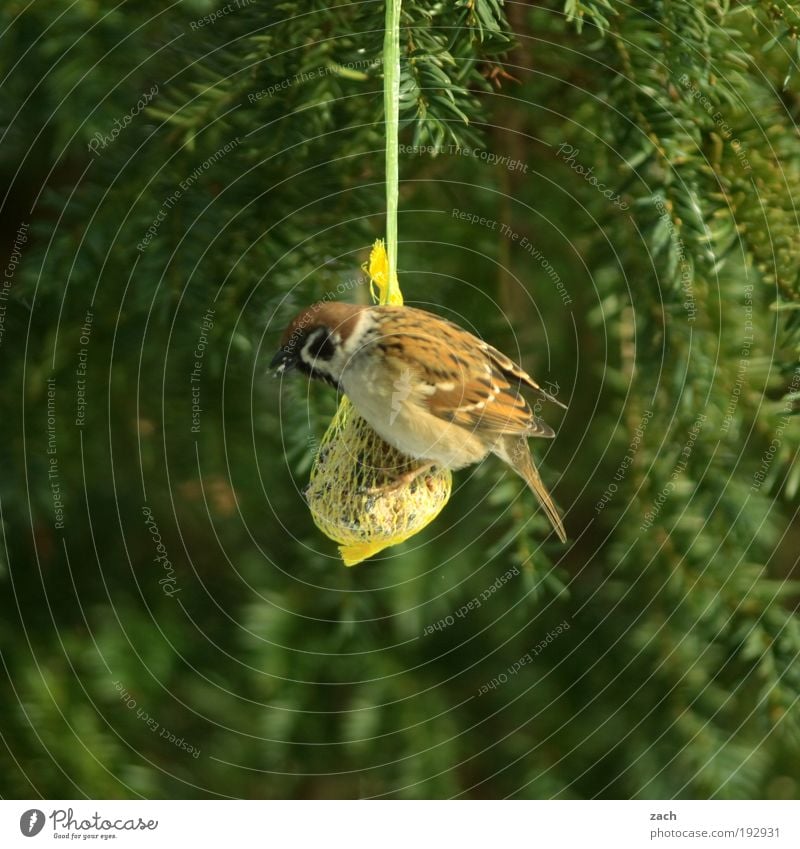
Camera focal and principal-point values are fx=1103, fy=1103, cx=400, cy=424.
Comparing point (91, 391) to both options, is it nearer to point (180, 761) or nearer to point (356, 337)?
point (356, 337)

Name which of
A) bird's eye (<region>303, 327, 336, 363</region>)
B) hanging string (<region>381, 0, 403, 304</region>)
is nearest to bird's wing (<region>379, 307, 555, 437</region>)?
bird's eye (<region>303, 327, 336, 363</region>)

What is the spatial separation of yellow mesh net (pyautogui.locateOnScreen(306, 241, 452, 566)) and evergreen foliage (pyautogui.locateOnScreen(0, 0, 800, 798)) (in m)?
0.09

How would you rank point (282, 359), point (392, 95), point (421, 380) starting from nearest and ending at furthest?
point (392, 95), point (282, 359), point (421, 380)

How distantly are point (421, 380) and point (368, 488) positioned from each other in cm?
21

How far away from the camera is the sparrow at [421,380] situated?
1.82 metres

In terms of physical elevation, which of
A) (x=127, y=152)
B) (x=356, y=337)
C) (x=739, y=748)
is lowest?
(x=739, y=748)

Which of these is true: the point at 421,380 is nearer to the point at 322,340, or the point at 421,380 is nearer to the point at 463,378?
the point at 463,378

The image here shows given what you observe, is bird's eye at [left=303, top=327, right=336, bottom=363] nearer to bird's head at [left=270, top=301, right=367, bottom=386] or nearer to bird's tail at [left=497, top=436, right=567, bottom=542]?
bird's head at [left=270, top=301, right=367, bottom=386]

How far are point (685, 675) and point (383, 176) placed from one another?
3.39 ft

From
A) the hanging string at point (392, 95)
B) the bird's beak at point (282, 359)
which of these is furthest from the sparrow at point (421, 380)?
the hanging string at point (392, 95)

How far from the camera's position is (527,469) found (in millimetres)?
1980

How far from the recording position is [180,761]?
7.31ft

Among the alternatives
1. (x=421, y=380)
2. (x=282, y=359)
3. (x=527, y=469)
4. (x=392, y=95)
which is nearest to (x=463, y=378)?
(x=421, y=380)

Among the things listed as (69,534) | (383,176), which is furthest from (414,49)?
(69,534)
